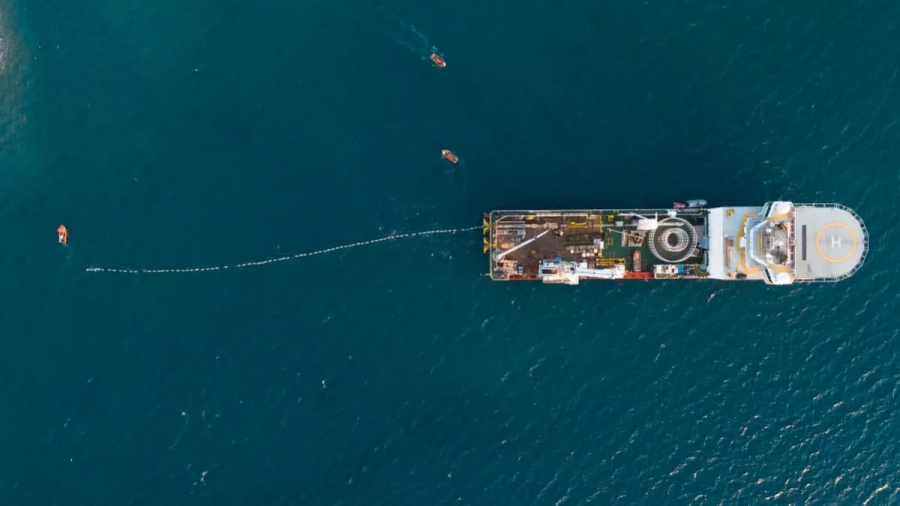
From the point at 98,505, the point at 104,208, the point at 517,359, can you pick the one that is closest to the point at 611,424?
the point at 517,359

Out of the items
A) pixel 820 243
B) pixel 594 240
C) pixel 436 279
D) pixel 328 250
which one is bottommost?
pixel 436 279

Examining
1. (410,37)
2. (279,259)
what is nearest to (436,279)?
(279,259)

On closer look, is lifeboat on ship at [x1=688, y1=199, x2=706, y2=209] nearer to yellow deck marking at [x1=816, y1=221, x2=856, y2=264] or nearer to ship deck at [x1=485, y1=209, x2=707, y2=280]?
ship deck at [x1=485, y1=209, x2=707, y2=280]

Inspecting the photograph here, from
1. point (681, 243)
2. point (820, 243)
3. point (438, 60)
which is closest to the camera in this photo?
point (820, 243)

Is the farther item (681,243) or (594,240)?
(594,240)

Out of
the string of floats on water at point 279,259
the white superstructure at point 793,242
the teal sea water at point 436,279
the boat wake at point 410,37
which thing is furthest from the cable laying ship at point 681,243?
the boat wake at point 410,37

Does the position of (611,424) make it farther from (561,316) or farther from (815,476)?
(815,476)

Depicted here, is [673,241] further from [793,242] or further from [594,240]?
[793,242]

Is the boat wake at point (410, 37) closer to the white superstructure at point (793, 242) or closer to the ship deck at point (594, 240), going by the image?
the ship deck at point (594, 240)
